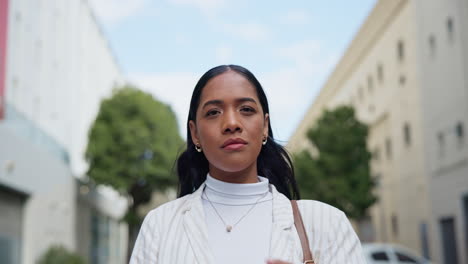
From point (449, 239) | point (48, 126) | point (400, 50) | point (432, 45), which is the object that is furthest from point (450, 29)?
point (48, 126)

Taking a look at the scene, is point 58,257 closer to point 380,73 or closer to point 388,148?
point 388,148

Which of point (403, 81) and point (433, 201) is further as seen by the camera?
point (403, 81)

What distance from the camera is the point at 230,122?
7.47ft

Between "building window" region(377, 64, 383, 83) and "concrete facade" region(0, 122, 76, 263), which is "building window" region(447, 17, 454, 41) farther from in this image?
Answer: "concrete facade" region(0, 122, 76, 263)

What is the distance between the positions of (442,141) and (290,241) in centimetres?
2483

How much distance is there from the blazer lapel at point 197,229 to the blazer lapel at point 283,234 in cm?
22

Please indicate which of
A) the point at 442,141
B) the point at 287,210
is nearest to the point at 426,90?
the point at 442,141

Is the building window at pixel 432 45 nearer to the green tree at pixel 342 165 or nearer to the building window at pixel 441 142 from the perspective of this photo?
the building window at pixel 441 142

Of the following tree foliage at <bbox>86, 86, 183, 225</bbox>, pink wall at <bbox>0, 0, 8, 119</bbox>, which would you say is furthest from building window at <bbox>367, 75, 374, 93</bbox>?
Answer: pink wall at <bbox>0, 0, 8, 119</bbox>

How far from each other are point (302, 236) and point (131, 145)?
89.7 ft

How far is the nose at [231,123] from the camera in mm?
2279

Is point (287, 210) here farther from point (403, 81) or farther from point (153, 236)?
point (403, 81)

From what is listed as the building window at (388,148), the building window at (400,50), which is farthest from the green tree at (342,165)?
the building window at (388,148)

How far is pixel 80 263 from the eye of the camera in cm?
2122
